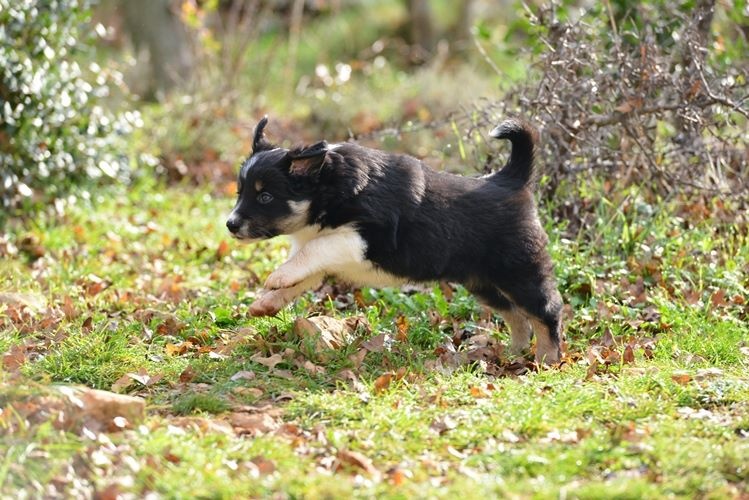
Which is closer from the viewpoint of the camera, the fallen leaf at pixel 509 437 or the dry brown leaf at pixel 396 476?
the dry brown leaf at pixel 396 476

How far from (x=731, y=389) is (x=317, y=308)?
2.84 meters

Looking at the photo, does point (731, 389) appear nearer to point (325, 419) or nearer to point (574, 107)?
point (325, 419)

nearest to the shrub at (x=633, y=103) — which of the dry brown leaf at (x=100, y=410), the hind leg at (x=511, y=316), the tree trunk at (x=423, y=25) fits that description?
the hind leg at (x=511, y=316)

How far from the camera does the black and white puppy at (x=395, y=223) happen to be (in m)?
5.79

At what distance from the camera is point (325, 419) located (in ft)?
16.8

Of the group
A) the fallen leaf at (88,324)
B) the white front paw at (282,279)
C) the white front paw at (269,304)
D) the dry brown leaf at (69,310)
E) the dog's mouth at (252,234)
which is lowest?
the dry brown leaf at (69,310)

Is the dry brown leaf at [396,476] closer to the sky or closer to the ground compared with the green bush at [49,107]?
closer to the ground

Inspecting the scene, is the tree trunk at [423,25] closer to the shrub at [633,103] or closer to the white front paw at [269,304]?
the shrub at [633,103]

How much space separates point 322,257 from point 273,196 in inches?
17.9

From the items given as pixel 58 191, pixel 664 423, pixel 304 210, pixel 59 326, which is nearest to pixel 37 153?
pixel 58 191

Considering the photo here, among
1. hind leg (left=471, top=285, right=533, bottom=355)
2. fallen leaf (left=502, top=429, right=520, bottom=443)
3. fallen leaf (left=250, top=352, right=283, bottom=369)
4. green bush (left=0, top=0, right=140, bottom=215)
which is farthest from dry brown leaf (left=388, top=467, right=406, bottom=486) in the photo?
green bush (left=0, top=0, right=140, bottom=215)

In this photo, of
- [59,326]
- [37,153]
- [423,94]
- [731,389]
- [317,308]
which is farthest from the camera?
[423,94]

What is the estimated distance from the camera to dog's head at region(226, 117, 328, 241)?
5.82 m

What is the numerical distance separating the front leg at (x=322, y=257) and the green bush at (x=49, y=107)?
12.2ft
